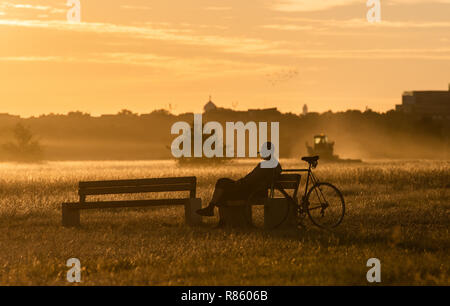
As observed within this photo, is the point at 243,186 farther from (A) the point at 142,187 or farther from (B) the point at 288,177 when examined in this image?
(A) the point at 142,187

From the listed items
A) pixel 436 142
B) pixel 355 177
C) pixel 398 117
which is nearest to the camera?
pixel 355 177

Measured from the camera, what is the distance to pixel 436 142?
124 m

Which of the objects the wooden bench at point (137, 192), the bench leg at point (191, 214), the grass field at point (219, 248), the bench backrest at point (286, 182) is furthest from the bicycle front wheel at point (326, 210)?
the wooden bench at point (137, 192)

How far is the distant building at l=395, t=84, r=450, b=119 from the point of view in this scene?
5207 inches

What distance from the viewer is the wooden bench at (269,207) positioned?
1580 cm

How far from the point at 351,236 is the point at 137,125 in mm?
160850

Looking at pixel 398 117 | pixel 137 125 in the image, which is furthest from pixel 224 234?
pixel 137 125

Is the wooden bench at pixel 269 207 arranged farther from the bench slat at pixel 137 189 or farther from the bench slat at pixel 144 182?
the bench slat at pixel 137 189

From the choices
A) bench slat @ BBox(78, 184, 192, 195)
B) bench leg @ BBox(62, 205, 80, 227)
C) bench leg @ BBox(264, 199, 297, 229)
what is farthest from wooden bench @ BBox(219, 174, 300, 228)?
bench leg @ BBox(62, 205, 80, 227)

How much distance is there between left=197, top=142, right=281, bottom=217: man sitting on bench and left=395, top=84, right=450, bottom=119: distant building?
121 meters

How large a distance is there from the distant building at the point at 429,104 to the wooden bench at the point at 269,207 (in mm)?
120555

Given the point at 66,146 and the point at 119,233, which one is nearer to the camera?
the point at 119,233
